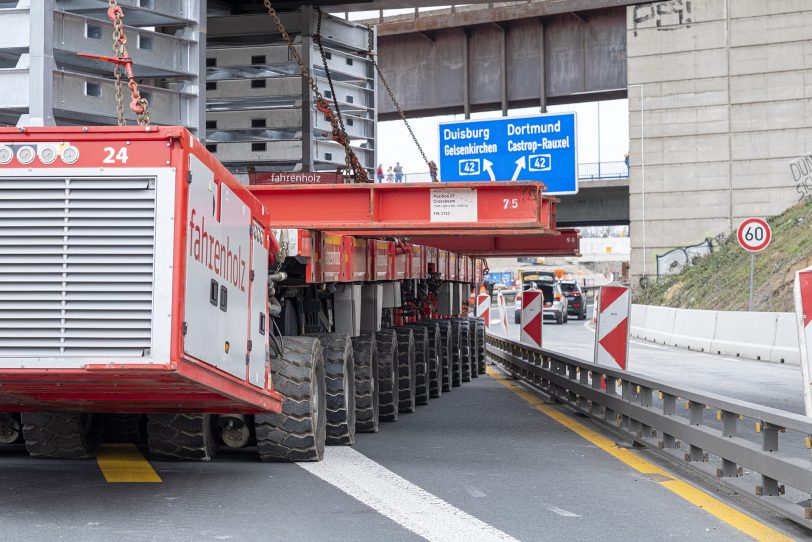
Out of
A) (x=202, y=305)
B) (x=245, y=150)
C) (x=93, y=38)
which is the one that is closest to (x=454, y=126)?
(x=245, y=150)

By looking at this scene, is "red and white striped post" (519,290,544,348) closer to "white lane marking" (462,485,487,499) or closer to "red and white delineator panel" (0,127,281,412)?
"white lane marking" (462,485,487,499)

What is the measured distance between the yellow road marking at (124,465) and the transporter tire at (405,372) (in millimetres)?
4816

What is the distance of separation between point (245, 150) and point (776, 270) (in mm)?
20407

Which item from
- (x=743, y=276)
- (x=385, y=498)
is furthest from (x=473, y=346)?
(x=743, y=276)

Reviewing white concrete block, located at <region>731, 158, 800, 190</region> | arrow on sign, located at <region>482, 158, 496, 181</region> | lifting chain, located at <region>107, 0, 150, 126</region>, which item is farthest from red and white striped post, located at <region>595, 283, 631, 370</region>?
white concrete block, located at <region>731, 158, 800, 190</region>

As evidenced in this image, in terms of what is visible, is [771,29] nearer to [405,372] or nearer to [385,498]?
[405,372]

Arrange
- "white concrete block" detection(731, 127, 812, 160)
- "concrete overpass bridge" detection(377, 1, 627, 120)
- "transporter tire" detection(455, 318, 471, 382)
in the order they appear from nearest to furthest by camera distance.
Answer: "transporter tire" detection(455, 318, 471, 382) → "concrete overpass bridge" detection(377, 1, 627, 120) → "white concrete block" detection(731, 127, 812, 160)

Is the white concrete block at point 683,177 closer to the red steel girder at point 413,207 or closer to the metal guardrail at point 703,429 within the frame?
the metal guardrail at point 703,429

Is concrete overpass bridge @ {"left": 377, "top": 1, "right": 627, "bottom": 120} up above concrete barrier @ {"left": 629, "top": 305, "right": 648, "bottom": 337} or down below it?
above

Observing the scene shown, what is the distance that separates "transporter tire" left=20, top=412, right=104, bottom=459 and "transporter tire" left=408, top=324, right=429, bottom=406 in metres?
6.98

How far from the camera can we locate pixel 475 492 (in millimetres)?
9031

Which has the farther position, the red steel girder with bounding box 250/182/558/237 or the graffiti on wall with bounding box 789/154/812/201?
the graffiti on wall with bounding box 789/154/812/201

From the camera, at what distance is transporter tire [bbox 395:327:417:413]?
15.5m

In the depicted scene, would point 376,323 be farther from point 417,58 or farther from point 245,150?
point 417,58
